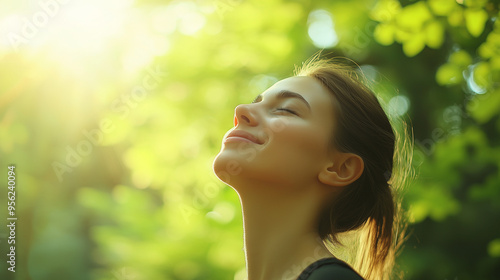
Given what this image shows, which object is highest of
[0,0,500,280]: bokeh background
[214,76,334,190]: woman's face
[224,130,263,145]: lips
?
[224,130,263,145]: lips

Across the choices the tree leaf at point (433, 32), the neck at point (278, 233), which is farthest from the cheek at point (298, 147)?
the tree leaf at point (433, 32)

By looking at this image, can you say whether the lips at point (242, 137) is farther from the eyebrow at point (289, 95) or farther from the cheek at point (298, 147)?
the eyebrow at point (289, 95)

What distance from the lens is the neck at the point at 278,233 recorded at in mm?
1458

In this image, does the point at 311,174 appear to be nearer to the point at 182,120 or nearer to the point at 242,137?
the point at 242,137

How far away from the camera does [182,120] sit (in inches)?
153

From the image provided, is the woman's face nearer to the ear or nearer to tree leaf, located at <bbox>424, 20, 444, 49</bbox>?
the ear

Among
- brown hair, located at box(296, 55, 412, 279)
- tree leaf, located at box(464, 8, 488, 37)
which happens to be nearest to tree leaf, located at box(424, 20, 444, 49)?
tree leaf, located at box(464, 8, 488, 37)

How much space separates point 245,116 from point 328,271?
538mm

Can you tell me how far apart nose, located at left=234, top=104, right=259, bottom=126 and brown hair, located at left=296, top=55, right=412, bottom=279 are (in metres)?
0.26

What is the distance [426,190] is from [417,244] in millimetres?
404

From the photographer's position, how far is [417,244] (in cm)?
313

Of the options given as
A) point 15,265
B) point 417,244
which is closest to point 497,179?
point 417,244

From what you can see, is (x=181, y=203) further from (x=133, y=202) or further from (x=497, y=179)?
(x=497, y=179)

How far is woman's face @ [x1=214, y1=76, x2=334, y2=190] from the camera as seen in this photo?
1455 millimetres
